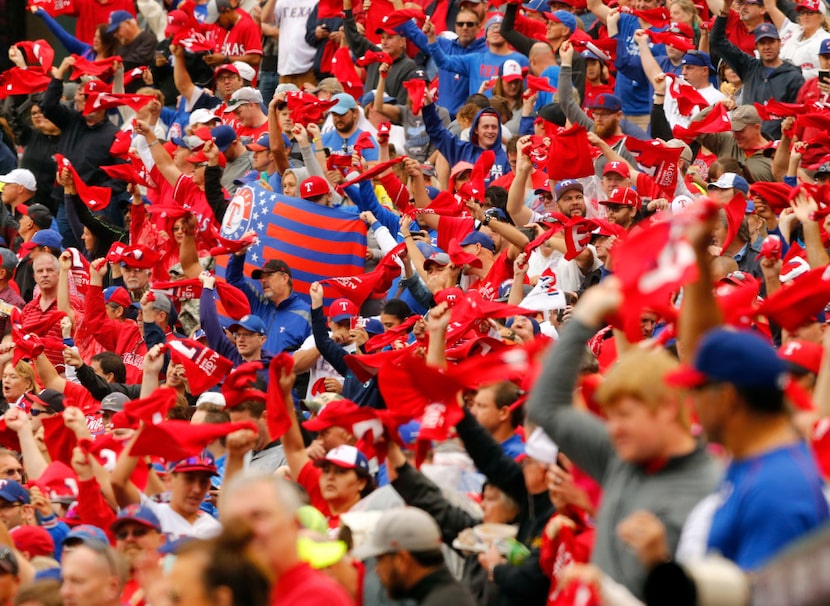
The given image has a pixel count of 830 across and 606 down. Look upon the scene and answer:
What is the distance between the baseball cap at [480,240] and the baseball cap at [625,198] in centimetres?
93

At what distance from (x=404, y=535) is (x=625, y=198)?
17.5ft

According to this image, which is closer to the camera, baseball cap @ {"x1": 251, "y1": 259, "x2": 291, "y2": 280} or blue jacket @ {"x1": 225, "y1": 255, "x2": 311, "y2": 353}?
blue jacket @ {"x1": 225, "y1": 255, "x2": 311, "y2": 353}

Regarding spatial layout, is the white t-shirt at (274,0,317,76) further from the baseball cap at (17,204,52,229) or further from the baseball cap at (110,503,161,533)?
the baseball cap at (110,503,161,533)

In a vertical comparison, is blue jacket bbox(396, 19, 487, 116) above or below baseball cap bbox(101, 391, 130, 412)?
below

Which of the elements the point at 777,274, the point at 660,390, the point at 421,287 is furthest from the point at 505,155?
the point at 660,390

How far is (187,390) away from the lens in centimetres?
1031

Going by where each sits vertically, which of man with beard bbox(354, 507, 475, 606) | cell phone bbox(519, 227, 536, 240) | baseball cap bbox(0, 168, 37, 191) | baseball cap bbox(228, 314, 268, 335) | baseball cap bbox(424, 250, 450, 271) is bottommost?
baseball cap bbox(0, 168, 37, 191)

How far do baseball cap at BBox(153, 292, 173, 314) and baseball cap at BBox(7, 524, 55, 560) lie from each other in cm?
417

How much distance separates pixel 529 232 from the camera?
1113 cm

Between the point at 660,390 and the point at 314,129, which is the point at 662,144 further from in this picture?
the point at 660,390

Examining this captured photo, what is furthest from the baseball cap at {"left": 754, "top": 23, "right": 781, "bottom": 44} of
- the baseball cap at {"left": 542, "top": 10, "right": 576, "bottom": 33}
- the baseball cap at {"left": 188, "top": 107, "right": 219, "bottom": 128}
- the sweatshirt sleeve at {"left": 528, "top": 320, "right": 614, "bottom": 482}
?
the sweatshirt sleeve at {"left": 528, "top": 320, "right": 614, "bottom": 482}

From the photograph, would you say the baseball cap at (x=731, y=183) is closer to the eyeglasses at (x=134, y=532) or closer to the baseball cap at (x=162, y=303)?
the baseball cap at (x=162, y=303)

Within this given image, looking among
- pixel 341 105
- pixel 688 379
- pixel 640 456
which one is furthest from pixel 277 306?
pixel 688 379

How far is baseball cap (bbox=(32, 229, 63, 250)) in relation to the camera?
13.0 metres
